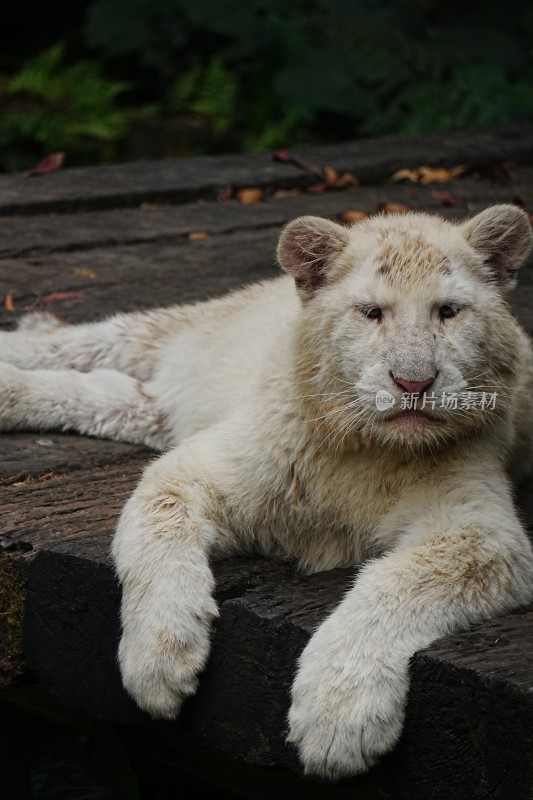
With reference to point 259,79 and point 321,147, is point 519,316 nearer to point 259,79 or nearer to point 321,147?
point 321,147

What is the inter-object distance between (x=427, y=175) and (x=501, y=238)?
4.40 meters

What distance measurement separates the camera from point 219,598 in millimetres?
3123

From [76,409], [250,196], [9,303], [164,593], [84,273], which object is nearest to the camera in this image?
[164,593]

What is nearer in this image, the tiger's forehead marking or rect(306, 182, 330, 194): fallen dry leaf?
the tiger's forehead marking

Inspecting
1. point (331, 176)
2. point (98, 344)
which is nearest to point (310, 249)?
point (98, 344)

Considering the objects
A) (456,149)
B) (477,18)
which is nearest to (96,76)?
(477,18)

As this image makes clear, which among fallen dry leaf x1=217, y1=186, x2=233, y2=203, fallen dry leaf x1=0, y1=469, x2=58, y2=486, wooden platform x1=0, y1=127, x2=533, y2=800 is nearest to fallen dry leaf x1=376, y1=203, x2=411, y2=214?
wooden platform x1=0, y1=127, x2=533, y2=800

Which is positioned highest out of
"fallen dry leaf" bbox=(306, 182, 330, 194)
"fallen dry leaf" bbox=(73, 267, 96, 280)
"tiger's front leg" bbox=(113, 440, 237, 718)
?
"tiger's front leg" bbox=(113, 440, 237, 718)

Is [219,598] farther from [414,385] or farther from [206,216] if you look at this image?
[206,216]

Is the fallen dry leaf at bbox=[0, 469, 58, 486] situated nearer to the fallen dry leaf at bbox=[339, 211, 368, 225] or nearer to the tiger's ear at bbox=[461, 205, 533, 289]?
the tiger's ear at bbox=[461, 205, 533, 289]

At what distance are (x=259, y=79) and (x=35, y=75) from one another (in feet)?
7.06

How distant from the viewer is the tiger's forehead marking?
3295 millimetres

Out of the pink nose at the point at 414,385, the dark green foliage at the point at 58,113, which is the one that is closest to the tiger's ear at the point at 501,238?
the pink nose at the point at 414,385

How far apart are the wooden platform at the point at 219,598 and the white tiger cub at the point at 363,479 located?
102mm
